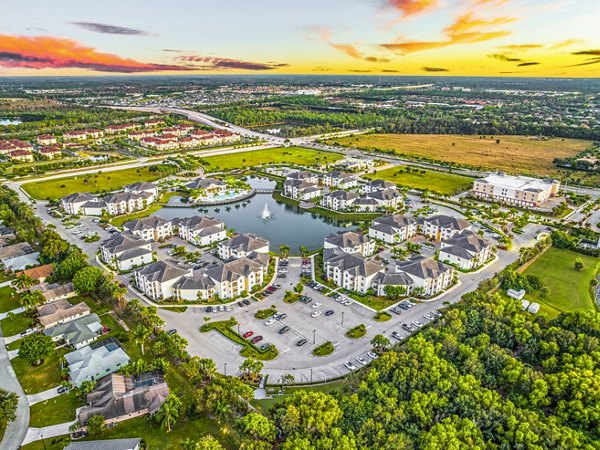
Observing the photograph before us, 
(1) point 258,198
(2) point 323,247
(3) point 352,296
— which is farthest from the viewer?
(1) point 258,198

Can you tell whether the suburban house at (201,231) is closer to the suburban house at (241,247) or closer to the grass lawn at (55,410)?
the suburban house at (241,247)

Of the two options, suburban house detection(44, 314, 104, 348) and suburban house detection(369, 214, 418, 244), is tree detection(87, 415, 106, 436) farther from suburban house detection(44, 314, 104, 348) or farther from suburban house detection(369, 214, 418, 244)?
suburban house detection(369, 214, 418, 244)

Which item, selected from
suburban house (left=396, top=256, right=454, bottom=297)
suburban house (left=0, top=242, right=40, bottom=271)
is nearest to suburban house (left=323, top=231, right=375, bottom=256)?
suburban house (left=396, top=256, right=454, bottom=297)

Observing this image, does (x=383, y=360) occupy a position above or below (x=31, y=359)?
above

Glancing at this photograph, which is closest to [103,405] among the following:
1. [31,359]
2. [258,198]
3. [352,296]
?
[31,359]

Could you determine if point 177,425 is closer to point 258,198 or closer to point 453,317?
point 453,317

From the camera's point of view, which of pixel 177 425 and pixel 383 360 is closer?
pixel 177 425

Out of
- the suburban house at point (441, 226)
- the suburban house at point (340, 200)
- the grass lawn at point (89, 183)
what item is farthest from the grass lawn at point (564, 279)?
the grass lawn at point (89, 183)

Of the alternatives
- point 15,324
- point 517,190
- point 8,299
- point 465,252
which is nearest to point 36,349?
point 15,324
